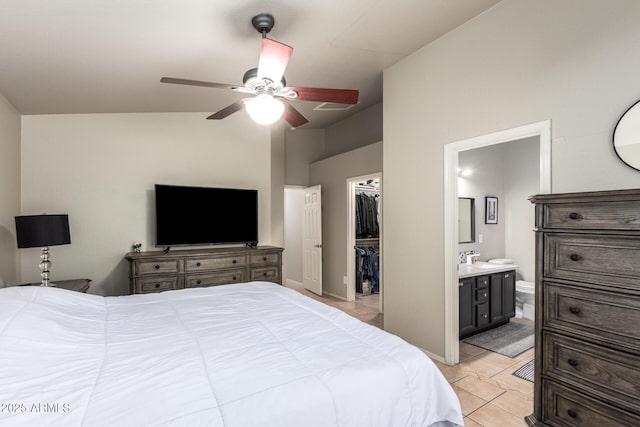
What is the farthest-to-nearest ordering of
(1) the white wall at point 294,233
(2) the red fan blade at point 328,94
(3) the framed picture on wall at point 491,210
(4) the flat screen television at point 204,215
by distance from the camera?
(1) the white wall at point 294,233 < (3) the framed picture on wall at point 491,210 < (4) the flat screen television at point 204,215 < (2) the red fan blade at point 328,94

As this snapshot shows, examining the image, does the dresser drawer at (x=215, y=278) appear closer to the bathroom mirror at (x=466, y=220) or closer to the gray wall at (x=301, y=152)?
the gray wall at (x=301, y=152)

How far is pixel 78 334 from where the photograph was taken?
5.14 ft

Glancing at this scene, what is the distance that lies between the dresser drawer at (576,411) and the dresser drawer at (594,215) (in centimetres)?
93

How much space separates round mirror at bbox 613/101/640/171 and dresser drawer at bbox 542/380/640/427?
1298mm

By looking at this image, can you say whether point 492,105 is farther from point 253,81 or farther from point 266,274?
Result: point 266,274

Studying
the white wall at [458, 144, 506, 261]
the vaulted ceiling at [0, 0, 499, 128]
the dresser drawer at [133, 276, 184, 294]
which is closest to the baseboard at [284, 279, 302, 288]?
the dresser drawer at [133, 276, 184, 294]

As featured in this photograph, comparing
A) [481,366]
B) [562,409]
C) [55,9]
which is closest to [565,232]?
[562,409]

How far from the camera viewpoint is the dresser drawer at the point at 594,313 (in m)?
1.64

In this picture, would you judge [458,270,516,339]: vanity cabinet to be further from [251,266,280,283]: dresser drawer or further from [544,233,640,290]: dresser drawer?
[251,266,280,283]: dresser drawer

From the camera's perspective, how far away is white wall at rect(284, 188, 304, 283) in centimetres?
700

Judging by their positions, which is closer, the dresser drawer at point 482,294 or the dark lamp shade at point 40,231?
the dark lamp shade at point 40,231

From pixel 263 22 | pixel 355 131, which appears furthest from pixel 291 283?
pixel 263 22

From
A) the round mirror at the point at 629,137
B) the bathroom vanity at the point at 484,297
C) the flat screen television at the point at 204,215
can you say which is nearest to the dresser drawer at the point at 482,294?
the bathroom vanity at the point at 484,297

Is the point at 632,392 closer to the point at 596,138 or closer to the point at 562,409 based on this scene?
the point at 562,409
